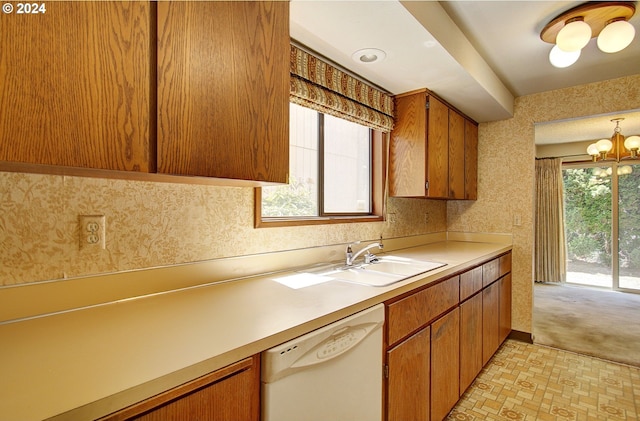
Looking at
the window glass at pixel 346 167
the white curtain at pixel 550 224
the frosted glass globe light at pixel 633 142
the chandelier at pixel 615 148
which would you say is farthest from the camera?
the white curtain at pixel 550 224

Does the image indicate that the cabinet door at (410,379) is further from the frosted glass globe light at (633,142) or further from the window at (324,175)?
the frosted glass globe light at (633,142)

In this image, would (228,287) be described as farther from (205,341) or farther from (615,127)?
(615,127)

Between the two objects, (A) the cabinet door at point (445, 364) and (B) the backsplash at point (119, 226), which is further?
(A) the cabinet door at point (445, 364)

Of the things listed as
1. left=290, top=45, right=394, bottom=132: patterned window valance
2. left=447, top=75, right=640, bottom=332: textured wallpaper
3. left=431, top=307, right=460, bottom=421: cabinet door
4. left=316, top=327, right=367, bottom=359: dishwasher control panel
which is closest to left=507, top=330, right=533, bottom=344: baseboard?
left=447, top=75, right=640, bottom=332: textured wallpaper

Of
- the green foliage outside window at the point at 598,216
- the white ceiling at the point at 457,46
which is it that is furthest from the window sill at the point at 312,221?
the green foliage outside window at the point at 598,216

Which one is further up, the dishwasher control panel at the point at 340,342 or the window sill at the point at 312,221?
the window sill at the point at 312,221

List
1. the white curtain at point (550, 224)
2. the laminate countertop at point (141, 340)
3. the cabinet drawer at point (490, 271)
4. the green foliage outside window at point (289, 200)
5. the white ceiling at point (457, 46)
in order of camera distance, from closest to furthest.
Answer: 1. the laminate countertop at point (141, 340)
2. the white ceiling at point (457, 46)
3. the green foliage outside window at point (289, 200)
4. the cabinet drawer at point (490, 271)
5. the white curtain at point (550, 224)

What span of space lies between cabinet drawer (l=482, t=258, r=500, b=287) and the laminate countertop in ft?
4.49

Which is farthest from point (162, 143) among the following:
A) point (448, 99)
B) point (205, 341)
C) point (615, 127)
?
point (615, 127)

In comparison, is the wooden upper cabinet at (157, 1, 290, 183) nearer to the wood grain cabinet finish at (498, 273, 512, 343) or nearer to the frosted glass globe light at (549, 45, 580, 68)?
the frosted glass globe light at (549, 45, 580, 68)

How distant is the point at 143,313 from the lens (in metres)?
0.94

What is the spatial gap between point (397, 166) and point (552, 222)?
4442 mm

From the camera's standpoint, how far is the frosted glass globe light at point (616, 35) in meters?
1.60

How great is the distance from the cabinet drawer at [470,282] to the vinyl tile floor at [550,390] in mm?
684
